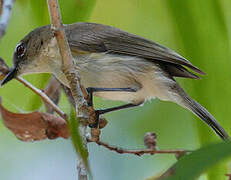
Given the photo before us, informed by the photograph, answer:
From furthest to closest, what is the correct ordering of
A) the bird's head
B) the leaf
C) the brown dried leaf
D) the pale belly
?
the bird's head
the pale belly
the brown dried leaf
the leaf

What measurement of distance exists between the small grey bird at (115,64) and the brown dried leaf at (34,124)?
595 millimetres

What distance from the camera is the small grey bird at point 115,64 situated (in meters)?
3.25

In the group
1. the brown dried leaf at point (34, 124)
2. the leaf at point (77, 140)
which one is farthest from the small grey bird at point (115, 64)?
the leaf at point (77, 140)

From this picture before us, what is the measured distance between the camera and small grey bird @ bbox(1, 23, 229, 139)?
325 cm

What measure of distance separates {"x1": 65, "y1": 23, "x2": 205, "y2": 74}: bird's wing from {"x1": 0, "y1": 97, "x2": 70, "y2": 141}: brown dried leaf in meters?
0.89

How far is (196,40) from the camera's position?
2047mm

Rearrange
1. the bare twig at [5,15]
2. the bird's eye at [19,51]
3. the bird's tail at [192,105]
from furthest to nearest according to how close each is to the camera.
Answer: the bird's eye at [19,51] → the bird's tail at [192,105] → the bare twig at [5,15]

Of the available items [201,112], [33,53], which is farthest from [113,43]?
[201,112]

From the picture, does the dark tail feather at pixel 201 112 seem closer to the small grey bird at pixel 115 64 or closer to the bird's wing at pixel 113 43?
the small grey bird at pixel 115 64

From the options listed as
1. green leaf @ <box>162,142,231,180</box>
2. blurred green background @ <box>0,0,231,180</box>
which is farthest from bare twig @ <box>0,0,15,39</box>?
green leaf @ <box>162,142,231,180</box>

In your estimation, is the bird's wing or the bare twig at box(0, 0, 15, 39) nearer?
the bare twig at box(0, 0, 15, 39)

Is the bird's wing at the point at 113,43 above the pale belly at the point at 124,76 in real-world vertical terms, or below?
above

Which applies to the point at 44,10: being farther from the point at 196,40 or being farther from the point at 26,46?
the point at 26,46

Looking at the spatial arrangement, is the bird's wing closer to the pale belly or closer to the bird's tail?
the pale belly
